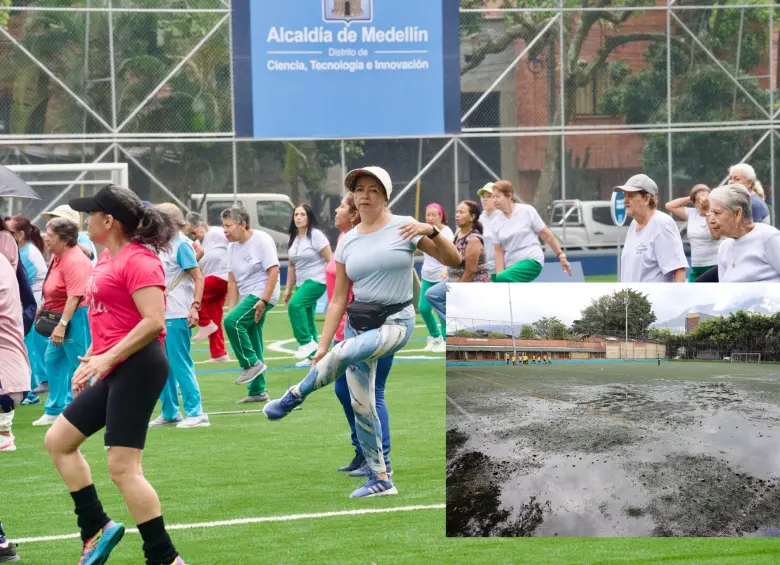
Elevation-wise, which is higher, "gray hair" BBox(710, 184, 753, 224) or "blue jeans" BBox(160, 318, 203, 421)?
"gray hair" BBox(710, 184, 753, 224)

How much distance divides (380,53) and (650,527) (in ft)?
Result: 60.9

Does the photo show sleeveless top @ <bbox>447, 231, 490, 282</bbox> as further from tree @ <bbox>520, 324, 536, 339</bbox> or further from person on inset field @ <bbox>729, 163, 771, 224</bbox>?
tree @ <bbox>520, 324, 536, 339</bbox>

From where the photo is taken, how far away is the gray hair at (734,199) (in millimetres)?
6434

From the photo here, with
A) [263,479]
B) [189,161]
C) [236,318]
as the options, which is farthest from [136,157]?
[263,479]

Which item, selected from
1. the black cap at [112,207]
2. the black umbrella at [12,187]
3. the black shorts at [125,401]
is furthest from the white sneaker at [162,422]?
the black cap at [112,207]

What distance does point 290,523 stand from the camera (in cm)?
655

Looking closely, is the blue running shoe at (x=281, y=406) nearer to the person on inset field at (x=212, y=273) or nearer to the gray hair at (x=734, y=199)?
the gray hair at (x=734, y=199)

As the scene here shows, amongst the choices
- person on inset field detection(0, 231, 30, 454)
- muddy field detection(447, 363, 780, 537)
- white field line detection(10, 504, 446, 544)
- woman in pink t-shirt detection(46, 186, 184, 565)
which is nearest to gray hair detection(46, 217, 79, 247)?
person on inset field detection(0, 231, 30, 454)

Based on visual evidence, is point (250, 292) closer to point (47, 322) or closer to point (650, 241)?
point (47, 322)

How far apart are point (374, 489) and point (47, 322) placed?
411 cm

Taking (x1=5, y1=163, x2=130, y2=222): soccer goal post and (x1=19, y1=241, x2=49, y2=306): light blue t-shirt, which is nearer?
(x1=19, y1=241, x2=49, y2=306): light blue t-shirt

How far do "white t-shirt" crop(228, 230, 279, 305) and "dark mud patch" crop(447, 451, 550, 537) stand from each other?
5.63 meters

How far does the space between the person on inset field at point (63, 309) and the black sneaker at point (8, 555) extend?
4025 millimetres

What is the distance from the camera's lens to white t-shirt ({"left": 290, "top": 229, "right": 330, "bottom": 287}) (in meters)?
12.8
